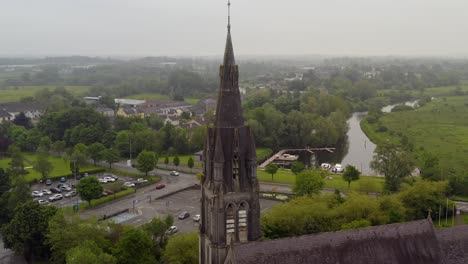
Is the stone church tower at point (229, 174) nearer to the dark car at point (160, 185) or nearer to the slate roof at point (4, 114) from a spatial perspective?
the dark car at point (160, 185)

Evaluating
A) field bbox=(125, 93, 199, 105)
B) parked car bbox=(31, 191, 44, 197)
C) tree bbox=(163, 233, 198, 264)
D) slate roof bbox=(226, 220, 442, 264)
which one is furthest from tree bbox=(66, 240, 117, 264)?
field bbox=(125, 93, 199, 105)

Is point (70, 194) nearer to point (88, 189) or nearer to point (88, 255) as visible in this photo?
point (88, 189)

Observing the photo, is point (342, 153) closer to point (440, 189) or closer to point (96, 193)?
point (440, 189)

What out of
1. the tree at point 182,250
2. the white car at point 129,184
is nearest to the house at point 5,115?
the white car at point 129,184

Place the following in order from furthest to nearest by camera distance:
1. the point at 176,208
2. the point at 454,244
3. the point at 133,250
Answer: the point at 176,208, the point at 133,250, the point at 454,244

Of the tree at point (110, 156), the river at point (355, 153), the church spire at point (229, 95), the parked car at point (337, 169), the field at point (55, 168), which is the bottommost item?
the river at point (355, 153)

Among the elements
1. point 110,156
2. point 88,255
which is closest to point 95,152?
point 110,156
